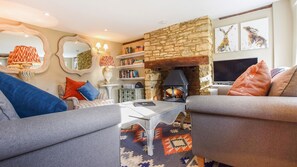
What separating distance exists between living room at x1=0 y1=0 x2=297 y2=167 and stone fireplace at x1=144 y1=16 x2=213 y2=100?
0.03m

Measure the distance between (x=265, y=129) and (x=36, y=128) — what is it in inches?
51.6

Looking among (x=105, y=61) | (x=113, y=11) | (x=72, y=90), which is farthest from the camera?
(x=105, y=61)

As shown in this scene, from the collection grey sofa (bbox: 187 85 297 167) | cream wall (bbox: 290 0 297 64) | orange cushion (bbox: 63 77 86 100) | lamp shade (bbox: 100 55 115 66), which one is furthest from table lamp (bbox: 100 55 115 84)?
cream wall (bbox: 290 0 297 64)

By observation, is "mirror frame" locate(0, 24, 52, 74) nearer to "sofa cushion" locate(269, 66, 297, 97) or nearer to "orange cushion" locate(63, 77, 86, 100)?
"orange cushion" locate(63, 77, 86, 100)

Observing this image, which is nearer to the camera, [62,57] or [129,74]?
[62,57]

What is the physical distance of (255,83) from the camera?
1251 mm

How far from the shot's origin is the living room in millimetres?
842

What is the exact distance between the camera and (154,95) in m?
4.26

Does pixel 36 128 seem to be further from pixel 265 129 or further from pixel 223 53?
pixel 223 53

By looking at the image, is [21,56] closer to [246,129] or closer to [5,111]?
[5,111]

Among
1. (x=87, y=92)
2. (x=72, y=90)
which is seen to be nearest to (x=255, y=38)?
(x=87, y=92)

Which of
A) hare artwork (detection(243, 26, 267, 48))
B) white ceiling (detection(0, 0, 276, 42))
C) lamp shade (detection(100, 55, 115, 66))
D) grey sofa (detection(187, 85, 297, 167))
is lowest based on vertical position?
grey sofa (detection(187, 85, 297, 167))

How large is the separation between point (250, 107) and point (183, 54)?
2.70 meters

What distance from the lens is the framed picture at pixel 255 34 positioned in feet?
9.48
